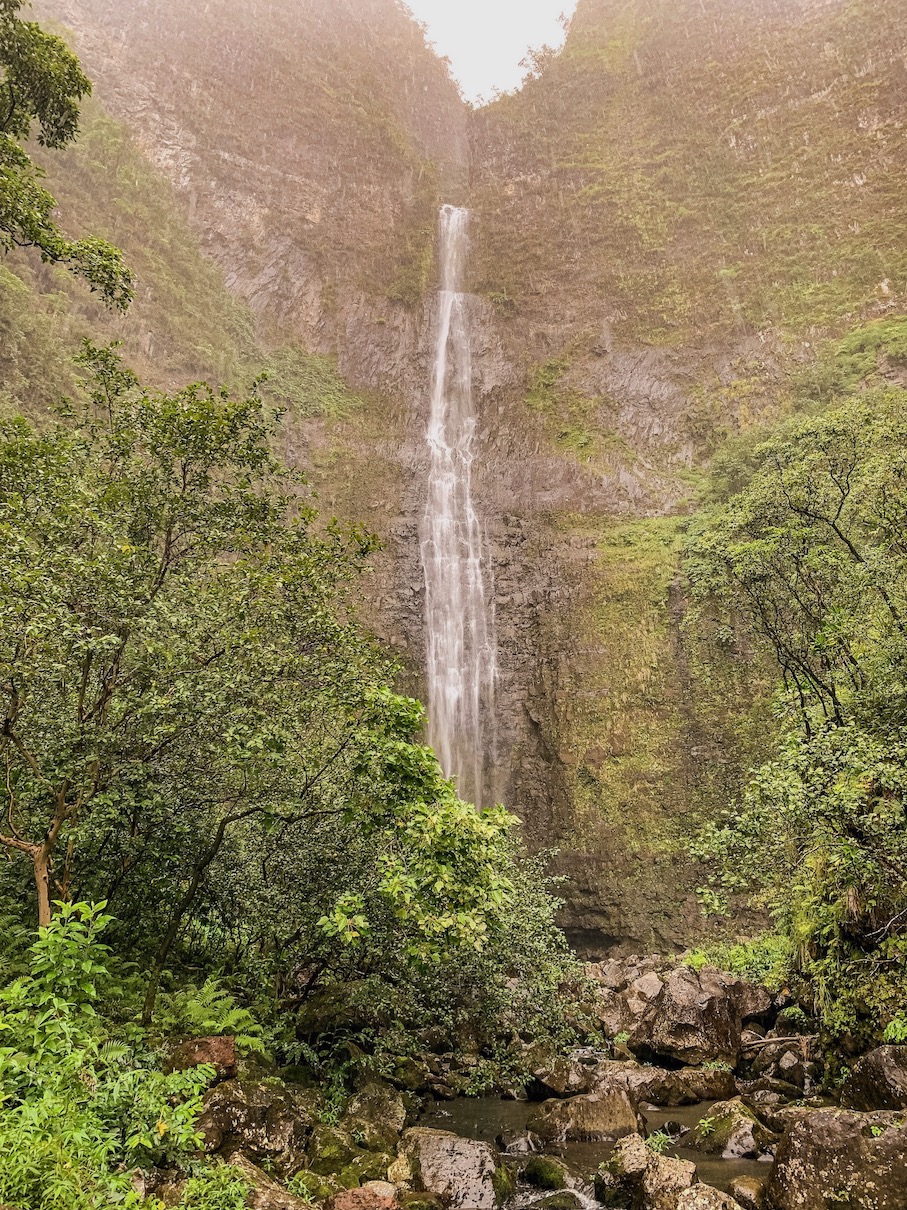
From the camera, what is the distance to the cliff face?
24141 mm

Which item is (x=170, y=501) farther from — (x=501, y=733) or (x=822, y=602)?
(x=501, y=733)

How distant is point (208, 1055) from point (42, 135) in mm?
13222

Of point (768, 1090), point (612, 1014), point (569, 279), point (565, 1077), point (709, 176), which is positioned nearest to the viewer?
point (768, 1090)

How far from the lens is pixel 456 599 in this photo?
28406mm

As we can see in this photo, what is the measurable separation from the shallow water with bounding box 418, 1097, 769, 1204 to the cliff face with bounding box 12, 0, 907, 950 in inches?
448

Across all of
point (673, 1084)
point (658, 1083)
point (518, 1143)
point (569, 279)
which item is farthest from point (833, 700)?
point (569, 279)

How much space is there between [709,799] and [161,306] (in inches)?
1148

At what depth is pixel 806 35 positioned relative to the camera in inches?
1495

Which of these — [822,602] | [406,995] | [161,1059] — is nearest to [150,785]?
[161,1059]

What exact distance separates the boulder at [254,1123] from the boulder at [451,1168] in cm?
136

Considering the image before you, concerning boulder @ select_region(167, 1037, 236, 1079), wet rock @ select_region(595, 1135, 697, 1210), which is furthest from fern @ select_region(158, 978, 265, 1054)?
wet rock @ select_region(595, 1135, 697, 1210)

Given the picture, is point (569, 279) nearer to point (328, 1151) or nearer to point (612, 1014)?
point (612, 1014)

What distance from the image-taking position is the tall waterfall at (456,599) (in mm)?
25984

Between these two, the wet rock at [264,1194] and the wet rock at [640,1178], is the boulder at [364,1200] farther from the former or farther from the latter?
the wet rock at [640,1178]
